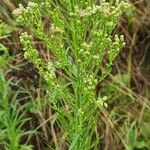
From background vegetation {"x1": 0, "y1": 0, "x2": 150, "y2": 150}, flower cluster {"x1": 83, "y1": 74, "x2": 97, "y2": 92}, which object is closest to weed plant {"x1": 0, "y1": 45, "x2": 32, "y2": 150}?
background vegetation {"x1": 0, "y1": 0, "x2": 150, "y2": 150}

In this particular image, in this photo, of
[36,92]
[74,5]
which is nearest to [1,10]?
[36,92]

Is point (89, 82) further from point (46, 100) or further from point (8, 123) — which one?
point (46, 100)

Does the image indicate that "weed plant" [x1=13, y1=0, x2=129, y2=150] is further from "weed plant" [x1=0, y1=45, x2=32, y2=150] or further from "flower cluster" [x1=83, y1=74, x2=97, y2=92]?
"weed plant" [x1=0, y1=45, x2=32, y2=150]

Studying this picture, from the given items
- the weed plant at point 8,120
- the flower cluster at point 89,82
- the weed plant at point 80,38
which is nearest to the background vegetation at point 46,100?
the weed plant at point 8,120

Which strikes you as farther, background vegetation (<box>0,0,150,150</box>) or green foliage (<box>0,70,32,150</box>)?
background vegetation (<box>0,0,150,150</box>)

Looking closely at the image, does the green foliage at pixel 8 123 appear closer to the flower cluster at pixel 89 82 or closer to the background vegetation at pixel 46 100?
the background vegetation at pixel 46 100

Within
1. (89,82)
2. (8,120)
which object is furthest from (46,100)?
(89,82)

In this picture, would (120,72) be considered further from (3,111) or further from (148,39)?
(3,111)

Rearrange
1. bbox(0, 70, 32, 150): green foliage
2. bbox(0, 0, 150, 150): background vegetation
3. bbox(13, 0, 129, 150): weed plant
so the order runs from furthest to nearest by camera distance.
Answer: bbox(0, 0, 150, 150): background vegetation, bbox(0, 70, 32, 150): green foliage, bbox(13, 0, 129, 150): weed plant
